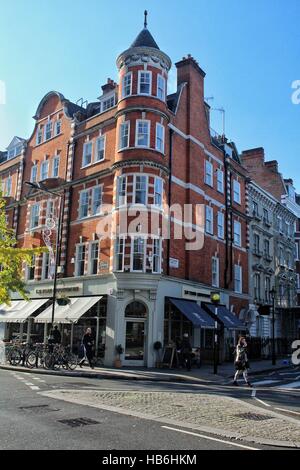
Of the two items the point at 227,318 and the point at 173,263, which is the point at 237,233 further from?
the point at 173,263

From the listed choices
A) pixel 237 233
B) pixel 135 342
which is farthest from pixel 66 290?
pixel 237 233

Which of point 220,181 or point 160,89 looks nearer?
point 160,89

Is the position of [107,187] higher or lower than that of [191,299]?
higher

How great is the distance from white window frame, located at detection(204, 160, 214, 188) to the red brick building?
7 centimetres

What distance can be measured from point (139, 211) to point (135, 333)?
6406 mm

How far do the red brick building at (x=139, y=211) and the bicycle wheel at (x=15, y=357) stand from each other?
326cm

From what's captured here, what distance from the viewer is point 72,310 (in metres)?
24.9

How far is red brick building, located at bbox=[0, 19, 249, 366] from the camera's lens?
950 inches

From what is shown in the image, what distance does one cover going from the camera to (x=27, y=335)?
2988 cm

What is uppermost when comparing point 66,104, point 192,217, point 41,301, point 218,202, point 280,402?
point 66,104

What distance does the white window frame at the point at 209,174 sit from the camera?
31109mm

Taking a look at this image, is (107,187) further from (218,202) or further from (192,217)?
(218,202)

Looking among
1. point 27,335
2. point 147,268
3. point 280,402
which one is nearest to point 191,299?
point 147,268

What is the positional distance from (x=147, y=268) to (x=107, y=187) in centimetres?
598
